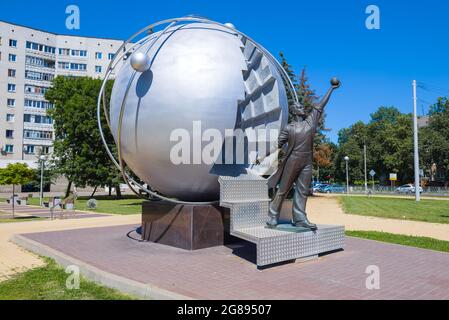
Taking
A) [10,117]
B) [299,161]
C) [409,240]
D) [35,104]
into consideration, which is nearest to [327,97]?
[299,161]

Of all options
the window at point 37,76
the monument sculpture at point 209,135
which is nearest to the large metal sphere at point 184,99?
the monument sculpture at point 209,135

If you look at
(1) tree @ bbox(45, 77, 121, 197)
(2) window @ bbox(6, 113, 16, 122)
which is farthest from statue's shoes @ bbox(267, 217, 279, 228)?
(2) window @ bbox(6, 113, 16, 122)

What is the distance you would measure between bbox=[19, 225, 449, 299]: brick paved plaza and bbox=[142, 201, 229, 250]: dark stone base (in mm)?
283

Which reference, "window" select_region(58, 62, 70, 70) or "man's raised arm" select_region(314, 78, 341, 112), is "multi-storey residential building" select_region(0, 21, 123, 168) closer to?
"window" select_region(58, 62, 70, 70)

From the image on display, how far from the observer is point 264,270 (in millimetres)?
7734

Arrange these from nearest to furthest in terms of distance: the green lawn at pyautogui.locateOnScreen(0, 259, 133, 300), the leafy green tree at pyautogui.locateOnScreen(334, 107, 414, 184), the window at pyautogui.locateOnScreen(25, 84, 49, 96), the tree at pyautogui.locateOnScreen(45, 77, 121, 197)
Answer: the green lawn at pyautogui.locateOnScreen(0, 259, 133, 300)
the tree at pyautogui.locateOnScreen(45, 77, 121, 197)
the window at pyautogui.locateOnScreen(25, 84, 49, 96)
the leafy green tree at pyautogui.locateOnScreen(334, 107, 414, 184)

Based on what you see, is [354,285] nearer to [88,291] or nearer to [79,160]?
[88,291]

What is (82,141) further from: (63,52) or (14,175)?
(63,52)

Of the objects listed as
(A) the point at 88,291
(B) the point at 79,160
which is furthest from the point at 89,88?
(A) the point at 88,291

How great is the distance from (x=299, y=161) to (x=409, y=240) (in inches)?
233

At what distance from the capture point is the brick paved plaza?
633cm

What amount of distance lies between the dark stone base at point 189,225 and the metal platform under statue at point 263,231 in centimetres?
87

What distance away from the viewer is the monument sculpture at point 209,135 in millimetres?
8938
